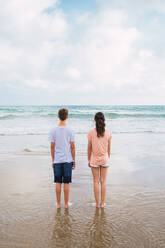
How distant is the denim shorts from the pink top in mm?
441

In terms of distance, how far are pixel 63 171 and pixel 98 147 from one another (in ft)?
2.45

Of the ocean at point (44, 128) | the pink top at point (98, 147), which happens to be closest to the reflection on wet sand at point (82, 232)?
the pink top at point (98, 147)

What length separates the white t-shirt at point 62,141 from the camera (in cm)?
379

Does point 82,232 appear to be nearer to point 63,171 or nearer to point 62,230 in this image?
point 62,230

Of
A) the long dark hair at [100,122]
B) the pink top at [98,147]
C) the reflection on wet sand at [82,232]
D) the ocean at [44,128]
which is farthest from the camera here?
the ocean at [44,128]

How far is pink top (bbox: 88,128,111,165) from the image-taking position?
12.7ft

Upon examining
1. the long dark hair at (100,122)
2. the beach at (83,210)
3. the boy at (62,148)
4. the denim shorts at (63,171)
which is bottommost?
the beach at (83,210)

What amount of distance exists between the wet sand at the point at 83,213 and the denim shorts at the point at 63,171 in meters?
0.59

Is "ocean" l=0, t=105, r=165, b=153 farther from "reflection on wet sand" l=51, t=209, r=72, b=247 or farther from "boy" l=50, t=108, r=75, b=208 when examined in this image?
"reflection on wet sand" l=51, t=209, r=72, b=247

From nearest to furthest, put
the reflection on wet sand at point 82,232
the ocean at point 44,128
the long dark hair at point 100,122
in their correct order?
1. the reflection on wet sand at point 82,232
2. the long dark hair at point 100,122
3. the ocean at point 44,128

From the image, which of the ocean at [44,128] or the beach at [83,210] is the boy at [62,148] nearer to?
the beach at [83,210]

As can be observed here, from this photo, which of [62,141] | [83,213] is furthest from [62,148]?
[83,213]

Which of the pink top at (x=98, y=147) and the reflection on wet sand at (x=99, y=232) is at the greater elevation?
the pink top at (x=98, y=147)

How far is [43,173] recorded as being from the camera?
612 cm
